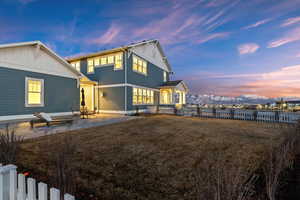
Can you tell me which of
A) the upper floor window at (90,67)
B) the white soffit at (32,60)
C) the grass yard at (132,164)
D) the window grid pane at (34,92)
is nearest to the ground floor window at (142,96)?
the upper floor window at (90,67)

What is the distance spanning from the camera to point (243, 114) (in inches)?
456

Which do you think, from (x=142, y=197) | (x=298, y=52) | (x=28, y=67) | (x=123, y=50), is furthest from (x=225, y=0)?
(x=28, y=67)

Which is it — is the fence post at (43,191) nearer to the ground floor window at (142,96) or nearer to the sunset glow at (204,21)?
the ground floor window at (142,96)

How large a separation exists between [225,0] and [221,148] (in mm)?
11858

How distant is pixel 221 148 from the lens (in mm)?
4277

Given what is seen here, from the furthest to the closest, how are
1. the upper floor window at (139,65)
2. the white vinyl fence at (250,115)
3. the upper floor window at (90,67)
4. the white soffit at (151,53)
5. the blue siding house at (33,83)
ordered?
the white soffit at (151,53)
the upper floor window at (90,67)
the upper floor window at (139,65)
the white vinyl fence at (250,115)
the blue siding house at (33,83)

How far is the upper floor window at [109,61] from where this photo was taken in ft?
43.4

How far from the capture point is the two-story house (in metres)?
13.1

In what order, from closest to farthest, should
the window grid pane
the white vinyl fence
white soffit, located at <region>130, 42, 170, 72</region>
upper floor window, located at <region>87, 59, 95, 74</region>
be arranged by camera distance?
the window grid pane → the white vinyl fence → upper floor window, located at <region>87, 59, 95, 74</region> → white soffit, located at <region>130, 42, 170, 72</region>

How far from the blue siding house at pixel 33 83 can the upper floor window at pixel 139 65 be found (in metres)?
5.84

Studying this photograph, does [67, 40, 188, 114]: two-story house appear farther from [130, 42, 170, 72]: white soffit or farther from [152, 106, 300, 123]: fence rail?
[152, 106, 300, 123]: fence rail

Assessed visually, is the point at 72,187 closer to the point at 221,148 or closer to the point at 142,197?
the point at 142,197

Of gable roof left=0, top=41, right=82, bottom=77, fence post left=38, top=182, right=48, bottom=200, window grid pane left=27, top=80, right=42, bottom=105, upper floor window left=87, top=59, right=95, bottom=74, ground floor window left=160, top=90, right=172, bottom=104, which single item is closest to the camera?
fence post left=38, top=182, right=48, bottom=200

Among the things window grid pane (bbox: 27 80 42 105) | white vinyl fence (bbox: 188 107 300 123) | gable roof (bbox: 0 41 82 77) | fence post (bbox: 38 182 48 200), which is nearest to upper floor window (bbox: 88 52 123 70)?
gable roof (bbox: 0 41 82 77)
